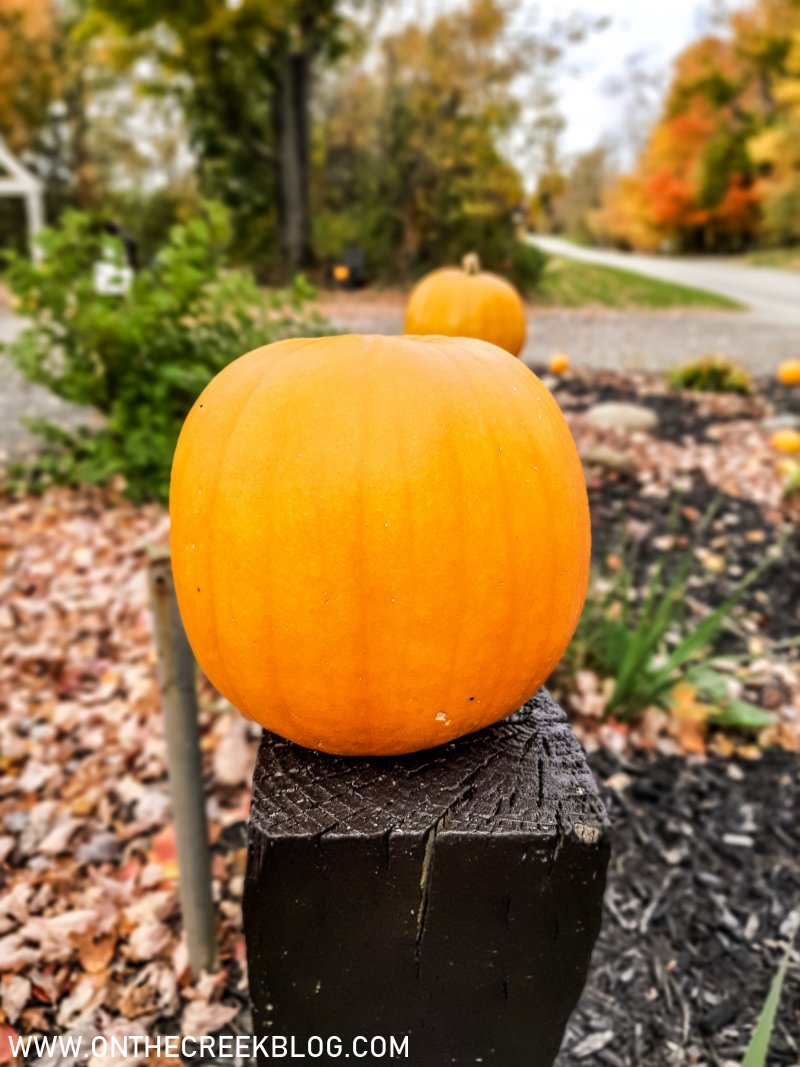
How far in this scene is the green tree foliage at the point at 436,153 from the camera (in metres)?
15.0

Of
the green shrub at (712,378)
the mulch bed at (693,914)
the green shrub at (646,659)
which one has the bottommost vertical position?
the mulch bed at (693,914)

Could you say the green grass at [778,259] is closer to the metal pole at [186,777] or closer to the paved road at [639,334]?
the paved road at [639,334]

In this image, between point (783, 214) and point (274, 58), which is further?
point (783, 214)

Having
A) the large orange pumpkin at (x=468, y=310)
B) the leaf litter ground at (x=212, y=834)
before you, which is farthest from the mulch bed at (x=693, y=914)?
the large orange pumpkin at (x=468, y=310)

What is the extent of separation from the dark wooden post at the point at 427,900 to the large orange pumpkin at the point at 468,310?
8.46 feet

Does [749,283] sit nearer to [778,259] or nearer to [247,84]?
[778,259]

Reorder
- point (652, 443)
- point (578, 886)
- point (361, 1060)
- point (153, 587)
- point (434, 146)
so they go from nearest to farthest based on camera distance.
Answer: point (578, 886) → point (361, 1060) → point (153, 587) → point (652, 443) → point (434, 146)

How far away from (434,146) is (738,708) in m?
15.2

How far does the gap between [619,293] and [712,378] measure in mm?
12447

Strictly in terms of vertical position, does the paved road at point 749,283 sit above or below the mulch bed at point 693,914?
above

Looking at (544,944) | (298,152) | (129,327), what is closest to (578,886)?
(544,944)

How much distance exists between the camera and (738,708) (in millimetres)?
2805

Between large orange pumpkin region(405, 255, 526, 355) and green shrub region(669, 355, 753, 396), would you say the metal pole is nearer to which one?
large orange pumpkin region(405, 255, 526, 355)

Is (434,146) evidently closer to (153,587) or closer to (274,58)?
(274,58)
